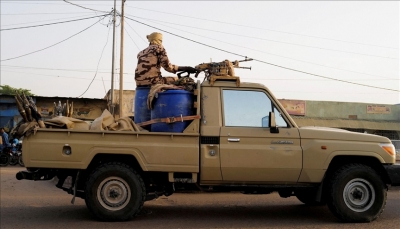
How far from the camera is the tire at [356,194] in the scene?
6.16m

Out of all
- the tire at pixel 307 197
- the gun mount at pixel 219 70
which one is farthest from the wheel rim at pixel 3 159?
the tire at pixel 307 197

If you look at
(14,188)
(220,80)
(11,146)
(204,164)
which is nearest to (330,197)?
(204,164)

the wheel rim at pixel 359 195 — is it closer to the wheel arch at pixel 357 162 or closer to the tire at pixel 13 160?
the wheel arch at pixel 357 162

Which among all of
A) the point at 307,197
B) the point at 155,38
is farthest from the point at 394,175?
the point at 155,38

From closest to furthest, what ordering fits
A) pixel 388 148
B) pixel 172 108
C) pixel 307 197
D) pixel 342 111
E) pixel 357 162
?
pixel 172 108 → pixel 388 148 → pixel 357 162 → pixel 307 197 → pixel 342 111

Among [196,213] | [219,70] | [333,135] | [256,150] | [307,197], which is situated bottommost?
[196,213]

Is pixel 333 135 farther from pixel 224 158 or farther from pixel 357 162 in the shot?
pixel 224 158

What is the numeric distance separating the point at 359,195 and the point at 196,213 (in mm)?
2623

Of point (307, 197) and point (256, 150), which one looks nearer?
point (256, 150)

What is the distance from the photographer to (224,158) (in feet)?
19.9

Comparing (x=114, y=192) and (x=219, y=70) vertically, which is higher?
(x=219, y=70)

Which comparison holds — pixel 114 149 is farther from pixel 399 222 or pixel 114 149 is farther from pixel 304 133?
pixel 399 222

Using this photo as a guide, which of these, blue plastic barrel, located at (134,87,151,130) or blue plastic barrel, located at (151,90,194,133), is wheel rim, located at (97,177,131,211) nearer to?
blue plastic barrel, located at (151,90,194,133)

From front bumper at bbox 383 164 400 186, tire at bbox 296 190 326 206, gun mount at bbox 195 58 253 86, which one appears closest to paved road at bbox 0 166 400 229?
tire at bbox 296 190 326 206
